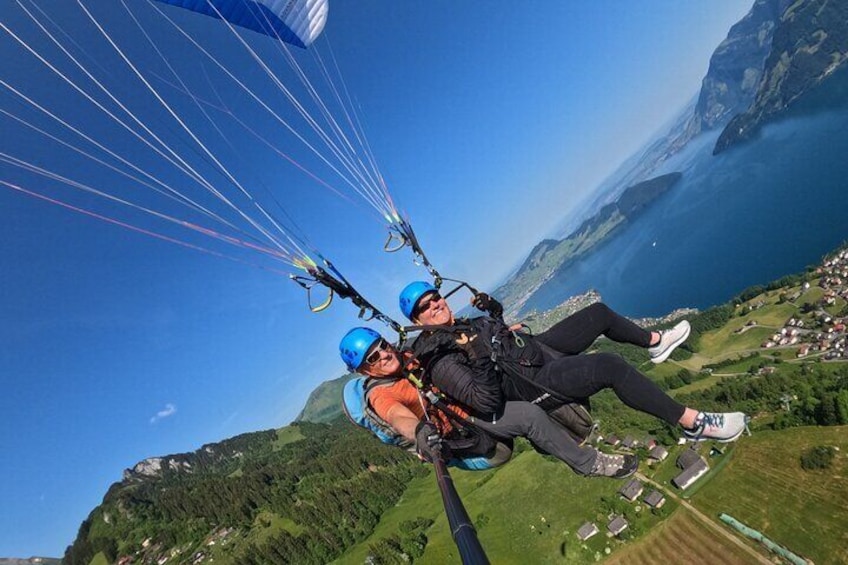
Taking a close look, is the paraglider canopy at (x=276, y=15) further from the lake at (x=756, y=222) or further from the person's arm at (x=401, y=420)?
the lake at (x=756, y=222)

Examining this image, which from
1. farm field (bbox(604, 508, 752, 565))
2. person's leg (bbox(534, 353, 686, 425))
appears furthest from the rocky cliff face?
person's leg (bbox(534, 353, 686, 425))

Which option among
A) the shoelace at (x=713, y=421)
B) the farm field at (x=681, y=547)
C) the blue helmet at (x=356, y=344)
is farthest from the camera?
the farm field at (x=681, y=547)

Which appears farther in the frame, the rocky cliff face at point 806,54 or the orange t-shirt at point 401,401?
the rocky cliff face at point 806,54

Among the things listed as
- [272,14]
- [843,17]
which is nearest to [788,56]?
[843,17]

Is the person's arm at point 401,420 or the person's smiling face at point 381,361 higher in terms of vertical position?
the person's smiling face at point 381,361

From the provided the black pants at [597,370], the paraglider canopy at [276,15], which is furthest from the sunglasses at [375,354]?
the paraglider canopy at [276,15]

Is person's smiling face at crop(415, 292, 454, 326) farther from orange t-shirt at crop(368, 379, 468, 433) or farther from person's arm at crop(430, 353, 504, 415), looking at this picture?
person's arm at crop(430, 353, 504, 415)
